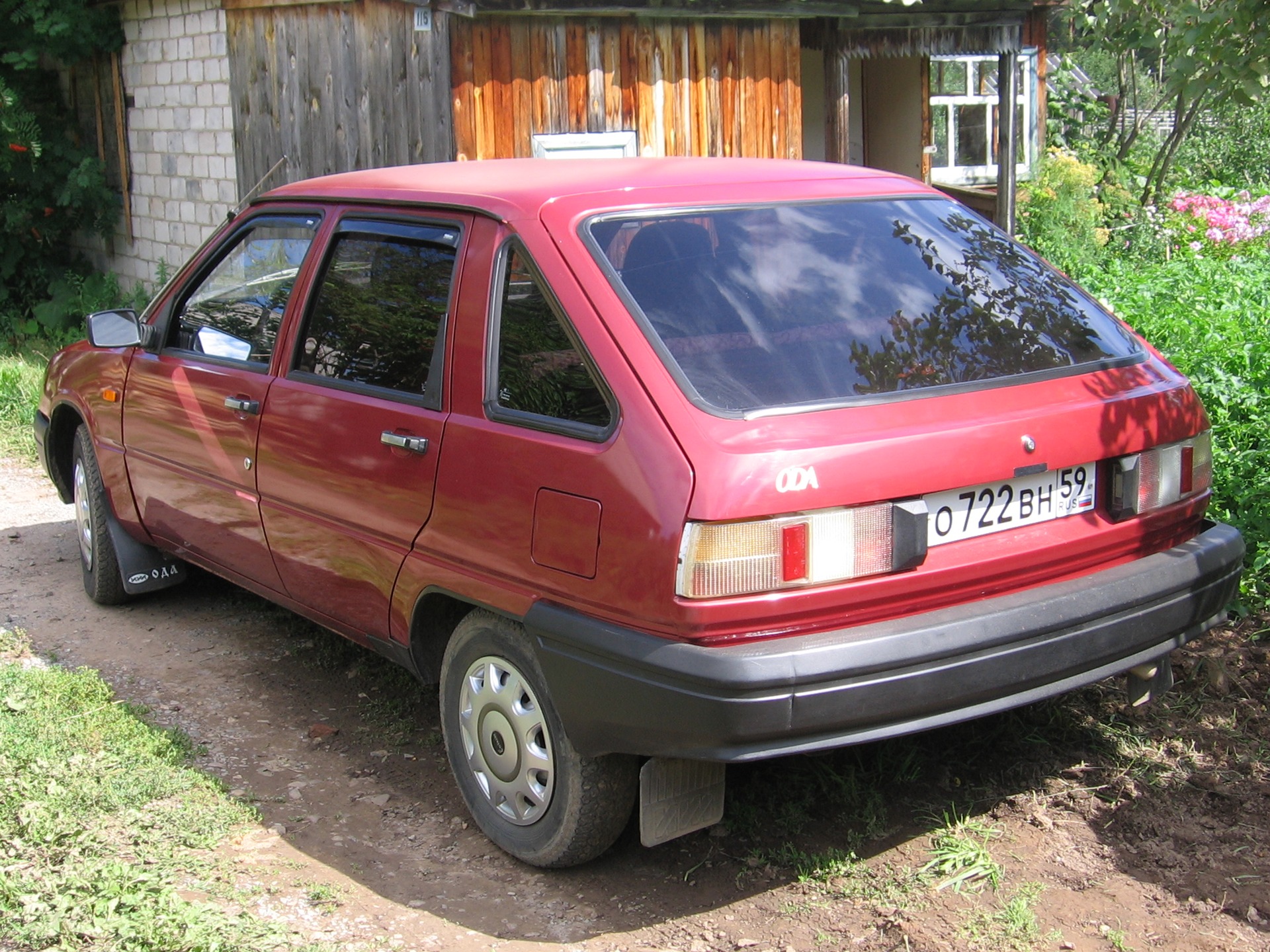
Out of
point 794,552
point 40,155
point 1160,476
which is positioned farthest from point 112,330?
point 40,155

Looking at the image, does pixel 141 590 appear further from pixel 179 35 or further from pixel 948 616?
pixel 179 35

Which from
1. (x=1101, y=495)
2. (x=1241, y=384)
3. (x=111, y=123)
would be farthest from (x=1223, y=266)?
(x=111, y=123)

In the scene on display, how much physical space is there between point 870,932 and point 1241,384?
275cm

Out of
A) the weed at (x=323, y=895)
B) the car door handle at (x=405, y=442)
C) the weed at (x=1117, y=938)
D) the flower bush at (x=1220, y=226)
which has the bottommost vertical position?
the weed at (x=323, y=895)

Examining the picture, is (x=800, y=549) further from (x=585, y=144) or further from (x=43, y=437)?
(x=585, y=144)

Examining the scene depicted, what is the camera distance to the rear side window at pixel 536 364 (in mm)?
3143

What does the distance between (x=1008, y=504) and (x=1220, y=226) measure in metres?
5.67

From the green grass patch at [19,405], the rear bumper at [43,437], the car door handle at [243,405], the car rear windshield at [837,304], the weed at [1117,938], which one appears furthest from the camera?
the green grass patch at [19,405]

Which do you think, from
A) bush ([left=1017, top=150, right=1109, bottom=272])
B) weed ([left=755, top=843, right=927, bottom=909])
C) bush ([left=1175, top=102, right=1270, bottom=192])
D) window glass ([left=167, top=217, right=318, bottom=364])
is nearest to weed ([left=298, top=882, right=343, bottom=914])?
weed ([left=755, top=843, right=927, bottom=909])

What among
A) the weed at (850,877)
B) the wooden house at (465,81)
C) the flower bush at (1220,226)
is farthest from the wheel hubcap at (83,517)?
the flower bush at (1220,226)

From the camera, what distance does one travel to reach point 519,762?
11.3 feet

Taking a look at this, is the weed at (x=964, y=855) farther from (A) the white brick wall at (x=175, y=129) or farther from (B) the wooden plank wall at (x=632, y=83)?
(A) the white brick wall at (x=175, y=129)

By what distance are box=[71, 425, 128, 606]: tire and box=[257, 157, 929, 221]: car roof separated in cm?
187

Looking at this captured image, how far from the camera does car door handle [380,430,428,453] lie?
354cm
